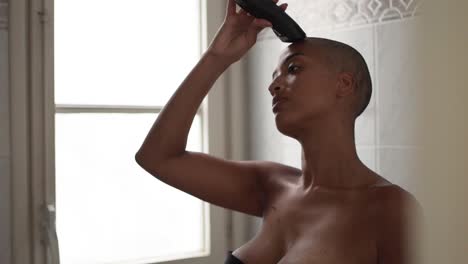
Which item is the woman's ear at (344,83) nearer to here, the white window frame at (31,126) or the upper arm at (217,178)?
the upper arm at (217,178)

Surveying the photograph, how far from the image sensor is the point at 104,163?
1.26m

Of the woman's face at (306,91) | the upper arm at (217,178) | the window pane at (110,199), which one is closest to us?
the woman's face at (306,91)

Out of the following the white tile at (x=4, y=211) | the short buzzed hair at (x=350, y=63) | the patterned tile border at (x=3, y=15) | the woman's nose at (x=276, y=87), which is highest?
the patterned tile border at (x=3, y=15)

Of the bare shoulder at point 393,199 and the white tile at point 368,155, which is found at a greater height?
the white tile at point 368,155

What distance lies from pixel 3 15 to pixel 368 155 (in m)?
0.77

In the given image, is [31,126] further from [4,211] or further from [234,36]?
[234,36]

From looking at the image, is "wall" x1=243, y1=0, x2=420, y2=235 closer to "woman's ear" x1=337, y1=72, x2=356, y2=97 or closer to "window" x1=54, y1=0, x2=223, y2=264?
"woman's ear" x1=337, y1=72, x2=356, y2=97

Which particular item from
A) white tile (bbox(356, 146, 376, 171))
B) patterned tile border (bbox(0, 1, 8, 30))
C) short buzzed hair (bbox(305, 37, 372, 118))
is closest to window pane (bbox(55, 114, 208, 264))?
patterned tile border (bbox(0, 1, 8, 30))

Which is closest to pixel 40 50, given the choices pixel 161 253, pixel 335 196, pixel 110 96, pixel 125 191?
pixel 110 96

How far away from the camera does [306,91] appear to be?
841 millimetres

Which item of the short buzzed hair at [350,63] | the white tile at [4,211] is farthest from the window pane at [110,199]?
the short buzzed hair at [350,63]

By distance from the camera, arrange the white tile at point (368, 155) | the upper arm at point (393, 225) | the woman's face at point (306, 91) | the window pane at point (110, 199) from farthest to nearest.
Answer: the window pane at point (110, 199), the white tile at point (368, 155), the woman's face at point (306, 91), the upper arm at point (393, 225)

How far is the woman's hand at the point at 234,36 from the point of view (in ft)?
3.18

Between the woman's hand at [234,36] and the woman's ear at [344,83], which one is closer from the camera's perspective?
the woman's ear at [344,83]
